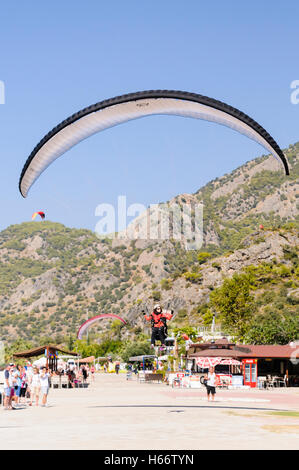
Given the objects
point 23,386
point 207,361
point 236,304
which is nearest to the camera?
point 23,386

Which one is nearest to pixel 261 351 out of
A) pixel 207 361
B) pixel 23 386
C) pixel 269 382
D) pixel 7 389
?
pixel 269 382

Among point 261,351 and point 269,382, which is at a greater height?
point 261,351

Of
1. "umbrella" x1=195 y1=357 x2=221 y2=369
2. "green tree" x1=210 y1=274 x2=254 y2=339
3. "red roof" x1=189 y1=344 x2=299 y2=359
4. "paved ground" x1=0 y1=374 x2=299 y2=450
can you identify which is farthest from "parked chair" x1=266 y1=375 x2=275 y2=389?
"green tree" x1=210 y1=274 x2=254 y2=339

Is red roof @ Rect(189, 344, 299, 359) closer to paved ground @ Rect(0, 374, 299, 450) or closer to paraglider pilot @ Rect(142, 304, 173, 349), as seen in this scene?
paved ground @ Rect(0, 374, 299, 450)

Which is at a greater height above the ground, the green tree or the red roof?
the green tree

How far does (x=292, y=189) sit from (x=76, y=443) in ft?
615

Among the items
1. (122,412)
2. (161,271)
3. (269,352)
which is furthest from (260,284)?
(122,412)

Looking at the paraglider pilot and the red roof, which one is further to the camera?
the red roof

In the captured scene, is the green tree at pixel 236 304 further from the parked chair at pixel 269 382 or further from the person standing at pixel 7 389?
the person standing at pixel 7 389

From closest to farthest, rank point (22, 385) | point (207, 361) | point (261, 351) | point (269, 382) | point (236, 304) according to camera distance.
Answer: point (22, 385) → point (207, 361) → point (269, 382) → point (261, 351) → point (236, 304)

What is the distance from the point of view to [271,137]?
17.1m

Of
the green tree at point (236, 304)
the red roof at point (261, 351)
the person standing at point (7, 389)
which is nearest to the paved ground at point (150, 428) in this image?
the person standing at point (7, 389)

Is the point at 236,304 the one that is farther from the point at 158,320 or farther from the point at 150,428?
the point at 150,428
